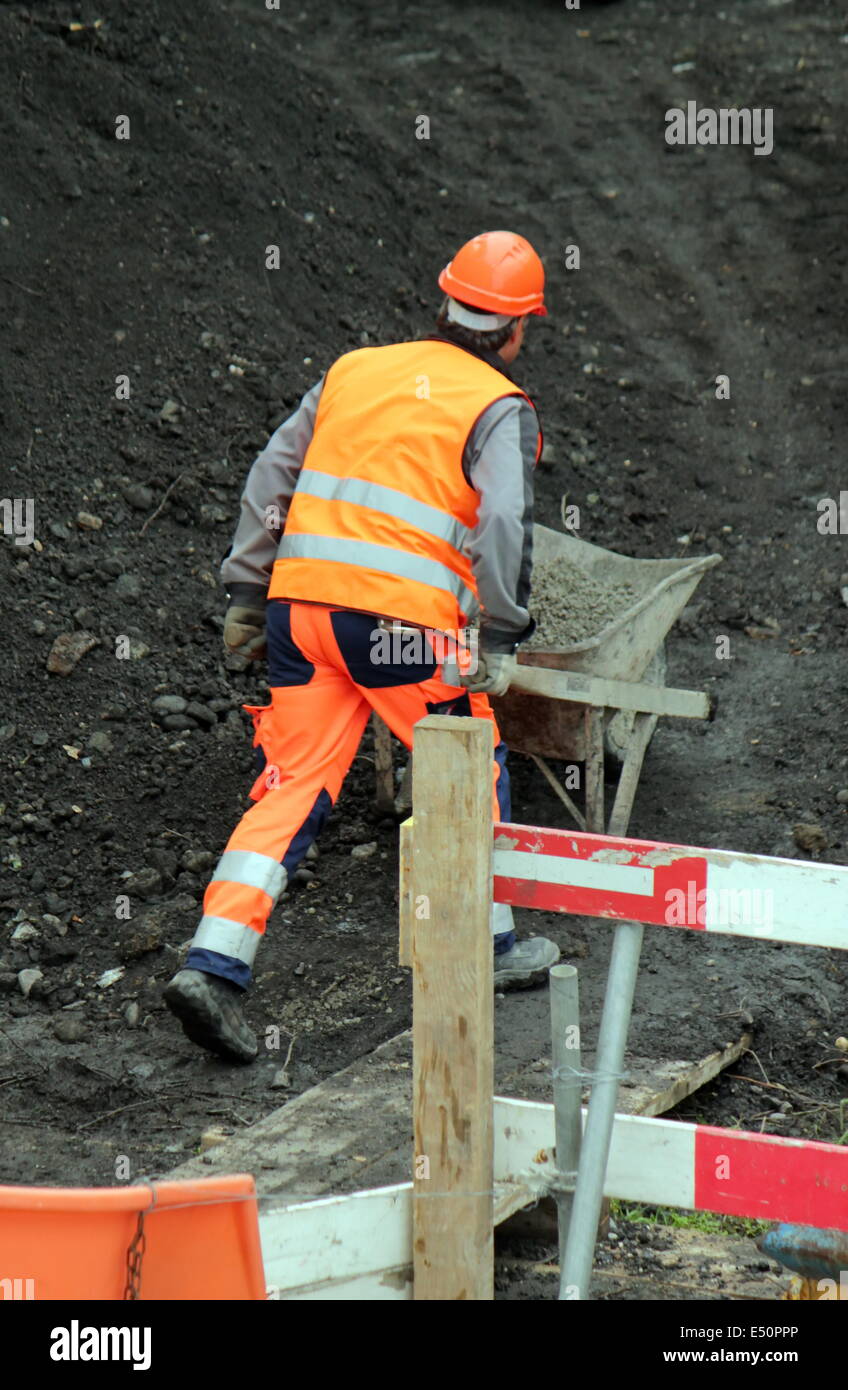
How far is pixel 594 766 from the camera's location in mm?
5391

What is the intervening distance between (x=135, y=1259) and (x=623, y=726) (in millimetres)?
4037

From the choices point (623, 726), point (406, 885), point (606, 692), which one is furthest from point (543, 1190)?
point (623, 726)

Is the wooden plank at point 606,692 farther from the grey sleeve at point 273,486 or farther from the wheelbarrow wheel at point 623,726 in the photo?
the grey sleeve at point 273,486

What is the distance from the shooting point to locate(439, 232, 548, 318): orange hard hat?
434 centimetres

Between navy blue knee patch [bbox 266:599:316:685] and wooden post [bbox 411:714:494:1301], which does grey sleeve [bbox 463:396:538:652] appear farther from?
wooden post [bbox 411:714:494:1301]

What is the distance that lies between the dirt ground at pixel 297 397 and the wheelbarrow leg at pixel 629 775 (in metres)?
0.38

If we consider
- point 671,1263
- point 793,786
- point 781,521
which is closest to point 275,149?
point 781,521

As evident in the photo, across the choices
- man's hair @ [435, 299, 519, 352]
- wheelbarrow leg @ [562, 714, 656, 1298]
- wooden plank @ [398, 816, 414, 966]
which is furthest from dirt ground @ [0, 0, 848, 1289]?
man's hair @ [435, 299, 519, 352]

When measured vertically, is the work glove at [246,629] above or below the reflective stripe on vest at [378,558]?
below

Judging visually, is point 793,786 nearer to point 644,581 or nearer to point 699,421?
point 644,581

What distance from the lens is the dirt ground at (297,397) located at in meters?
4.59

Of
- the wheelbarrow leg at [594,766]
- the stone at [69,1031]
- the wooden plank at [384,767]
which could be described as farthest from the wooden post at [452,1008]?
the wooden plank at [384,767]

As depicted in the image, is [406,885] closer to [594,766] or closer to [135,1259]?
[135,1259]

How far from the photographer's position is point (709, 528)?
803 cm
